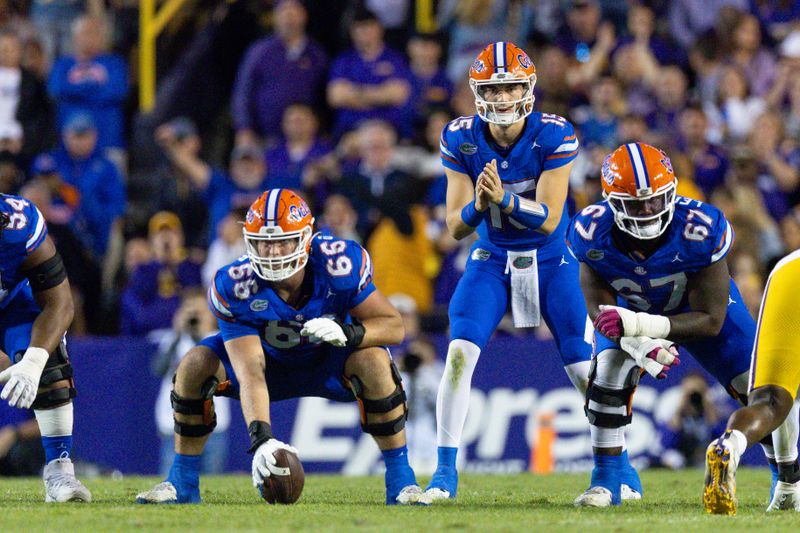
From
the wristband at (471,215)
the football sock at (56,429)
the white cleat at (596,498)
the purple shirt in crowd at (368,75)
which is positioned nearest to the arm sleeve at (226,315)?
the football sock at (56,429)

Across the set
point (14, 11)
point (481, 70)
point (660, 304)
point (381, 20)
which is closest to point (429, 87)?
point (381, 20)

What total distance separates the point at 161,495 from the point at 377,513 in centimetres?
123

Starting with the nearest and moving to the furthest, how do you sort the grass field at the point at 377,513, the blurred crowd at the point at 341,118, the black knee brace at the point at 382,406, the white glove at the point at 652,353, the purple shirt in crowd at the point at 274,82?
the grass field at the point at 377,513
the white glove at the point at 652,353
the black knee brace at the point at 382,406
the blurred crowd at the point at 341,118
the purple shirt in crowd at the point at 274,82

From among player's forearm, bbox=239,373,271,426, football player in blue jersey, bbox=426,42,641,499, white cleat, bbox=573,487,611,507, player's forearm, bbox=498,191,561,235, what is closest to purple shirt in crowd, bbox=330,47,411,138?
football player in blue jersey, bbox=426,42,641,499

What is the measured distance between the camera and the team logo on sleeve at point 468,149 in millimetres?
8195

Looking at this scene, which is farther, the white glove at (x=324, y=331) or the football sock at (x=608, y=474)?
the football sock at (x=608, y=474)

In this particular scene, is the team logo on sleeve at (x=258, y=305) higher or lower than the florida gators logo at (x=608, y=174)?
lower

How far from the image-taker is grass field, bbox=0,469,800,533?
625 cm

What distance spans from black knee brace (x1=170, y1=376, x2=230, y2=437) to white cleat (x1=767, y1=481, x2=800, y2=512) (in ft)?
9.36

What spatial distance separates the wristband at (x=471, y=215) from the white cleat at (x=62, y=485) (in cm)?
250

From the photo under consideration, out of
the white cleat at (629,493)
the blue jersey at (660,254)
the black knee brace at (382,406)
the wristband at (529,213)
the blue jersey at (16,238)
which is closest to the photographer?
the blue jersey at (660,254)

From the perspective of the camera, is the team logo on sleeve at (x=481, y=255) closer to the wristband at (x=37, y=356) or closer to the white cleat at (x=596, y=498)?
the white cleat at (x=596, y=498)

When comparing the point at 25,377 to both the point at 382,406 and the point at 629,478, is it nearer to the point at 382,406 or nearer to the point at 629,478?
the point at 382,406

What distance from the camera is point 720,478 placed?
638cm
